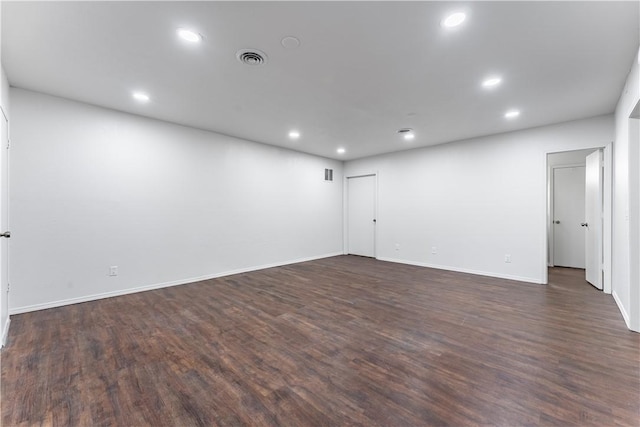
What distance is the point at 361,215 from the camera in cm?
729

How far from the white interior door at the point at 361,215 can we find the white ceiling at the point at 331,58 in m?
3.11

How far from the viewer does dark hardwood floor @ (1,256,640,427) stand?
162cm

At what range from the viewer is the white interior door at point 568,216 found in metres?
5.56

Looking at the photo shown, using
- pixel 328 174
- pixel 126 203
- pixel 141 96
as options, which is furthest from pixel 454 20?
pixel 328 174

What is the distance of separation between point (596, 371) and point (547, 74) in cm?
275

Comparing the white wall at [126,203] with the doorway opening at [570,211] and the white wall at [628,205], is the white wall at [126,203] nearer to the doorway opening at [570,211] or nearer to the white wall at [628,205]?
the white wall at [628,205]

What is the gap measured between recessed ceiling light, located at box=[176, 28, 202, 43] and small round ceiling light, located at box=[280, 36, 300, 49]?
68 centimetres

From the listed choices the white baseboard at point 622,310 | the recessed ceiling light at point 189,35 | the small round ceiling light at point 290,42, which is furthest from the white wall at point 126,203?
the white baseboard at point 622,310

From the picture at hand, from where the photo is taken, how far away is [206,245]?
15.6 ft

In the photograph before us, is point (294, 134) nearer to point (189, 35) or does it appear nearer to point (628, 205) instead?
point (189, 35)

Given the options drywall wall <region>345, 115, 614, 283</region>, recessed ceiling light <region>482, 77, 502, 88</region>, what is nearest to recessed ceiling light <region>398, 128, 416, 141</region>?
drywall wall <region>345, 115, 614, 283</region>

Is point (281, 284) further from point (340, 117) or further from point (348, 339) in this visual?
point (340, 117)

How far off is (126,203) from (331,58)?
352cm

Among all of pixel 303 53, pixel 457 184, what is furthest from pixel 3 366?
pixel 457 184
